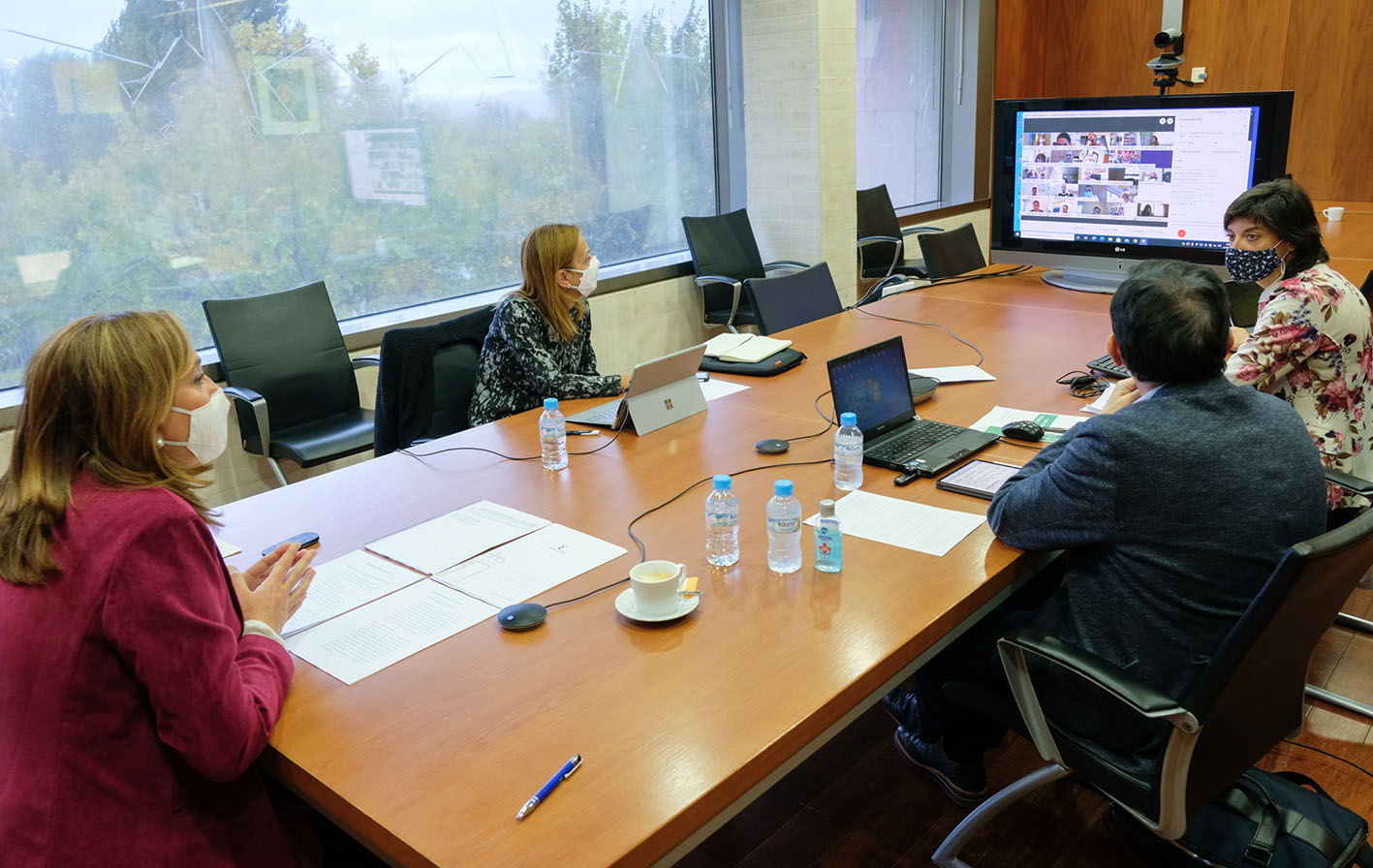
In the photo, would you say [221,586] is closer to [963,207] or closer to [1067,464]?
[1067,464]

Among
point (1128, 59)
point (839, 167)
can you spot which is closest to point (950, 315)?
point (839, 167)

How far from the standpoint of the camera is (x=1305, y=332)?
248cm

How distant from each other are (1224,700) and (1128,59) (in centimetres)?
687

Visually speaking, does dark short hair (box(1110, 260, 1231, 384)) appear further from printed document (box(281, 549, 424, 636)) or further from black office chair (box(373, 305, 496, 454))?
black office chair (box(373, 305, 496, 454))

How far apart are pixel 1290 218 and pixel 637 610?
2.02 meters

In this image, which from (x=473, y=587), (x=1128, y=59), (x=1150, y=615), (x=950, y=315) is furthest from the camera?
(x=1128, y=59)

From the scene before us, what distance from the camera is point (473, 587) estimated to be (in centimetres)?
184

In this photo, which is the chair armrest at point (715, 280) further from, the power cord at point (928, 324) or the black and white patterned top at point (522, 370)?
the black and white patterned top at point (522, 370)

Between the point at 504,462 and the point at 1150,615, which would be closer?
the point at 1150,615

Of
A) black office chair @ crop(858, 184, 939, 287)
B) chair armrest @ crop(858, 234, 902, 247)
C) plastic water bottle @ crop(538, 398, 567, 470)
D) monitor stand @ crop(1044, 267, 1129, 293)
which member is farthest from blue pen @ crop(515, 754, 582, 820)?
black office chair @ crop(858, 184, 939, 287)

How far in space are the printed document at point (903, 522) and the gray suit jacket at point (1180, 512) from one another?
27 centimetres

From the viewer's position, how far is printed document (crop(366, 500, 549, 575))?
1959mm

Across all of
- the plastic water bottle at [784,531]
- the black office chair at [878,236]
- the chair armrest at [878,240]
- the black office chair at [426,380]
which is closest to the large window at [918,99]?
the black office chair at [878,236]

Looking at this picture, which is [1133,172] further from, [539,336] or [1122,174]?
[539,336]
